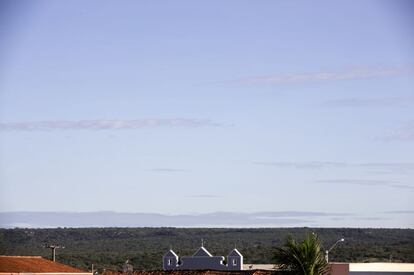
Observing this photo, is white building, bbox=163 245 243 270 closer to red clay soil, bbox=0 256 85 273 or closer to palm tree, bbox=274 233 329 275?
red clay soil, bbox=0 256 85 273

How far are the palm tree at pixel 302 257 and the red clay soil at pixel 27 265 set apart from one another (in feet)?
39.5

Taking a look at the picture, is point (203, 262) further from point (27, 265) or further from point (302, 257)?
point (302, 257)

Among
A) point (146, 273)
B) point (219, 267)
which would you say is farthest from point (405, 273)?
point (146, 273)

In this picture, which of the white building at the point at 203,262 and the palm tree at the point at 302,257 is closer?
the palm tree at the point at 302,257

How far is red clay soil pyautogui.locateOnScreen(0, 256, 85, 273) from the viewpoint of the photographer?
5603 cm

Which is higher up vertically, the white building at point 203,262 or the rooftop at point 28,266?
the white building at point 203,262

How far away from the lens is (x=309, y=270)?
53094 mm

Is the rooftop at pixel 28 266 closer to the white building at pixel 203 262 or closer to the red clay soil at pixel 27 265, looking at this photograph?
the red clay soil at pixel 27 265

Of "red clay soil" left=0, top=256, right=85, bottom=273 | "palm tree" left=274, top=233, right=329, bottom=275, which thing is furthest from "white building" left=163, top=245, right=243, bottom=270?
"palm tree" left=274, top=233, right=329, bottom=275

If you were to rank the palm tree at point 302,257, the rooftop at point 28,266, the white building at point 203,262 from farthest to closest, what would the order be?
the white building at point 203,262 < the rooftop at point 28,266 < the palm tree at point 302,257

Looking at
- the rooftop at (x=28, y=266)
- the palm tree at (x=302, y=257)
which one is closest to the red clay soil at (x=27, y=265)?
the rooftop at (x=28, y=266)

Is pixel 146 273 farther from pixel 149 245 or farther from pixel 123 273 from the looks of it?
pixel 149 245

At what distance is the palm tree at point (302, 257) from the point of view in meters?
53.0

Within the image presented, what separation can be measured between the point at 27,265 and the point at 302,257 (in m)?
13.9
